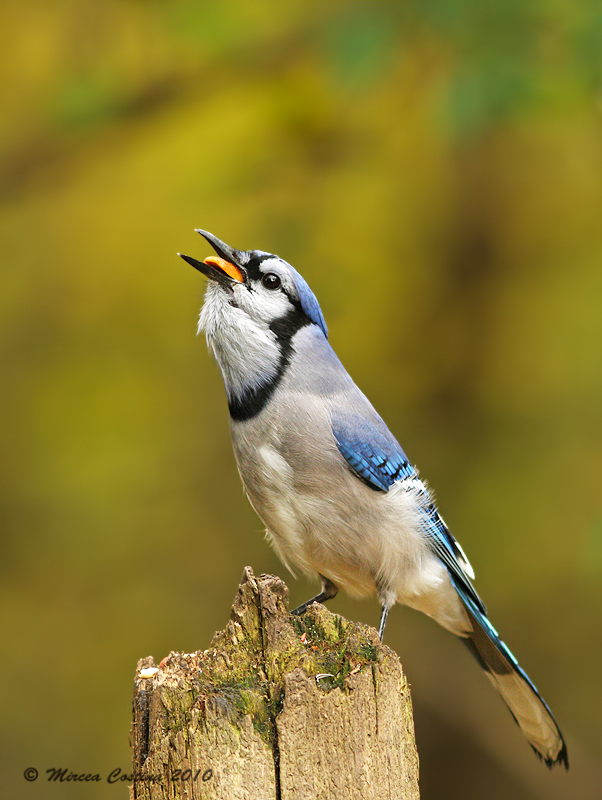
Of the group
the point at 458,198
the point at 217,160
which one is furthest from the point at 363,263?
the point at 217,160

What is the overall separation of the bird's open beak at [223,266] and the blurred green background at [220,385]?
150 centimetres

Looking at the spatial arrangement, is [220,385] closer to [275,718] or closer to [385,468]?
[385,468]

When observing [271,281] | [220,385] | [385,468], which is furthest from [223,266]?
[220,385]

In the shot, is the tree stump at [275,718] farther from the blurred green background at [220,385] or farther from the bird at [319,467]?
the blurred green background at [220,385]

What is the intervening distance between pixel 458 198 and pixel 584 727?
300 cm

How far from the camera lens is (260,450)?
9.27 ft

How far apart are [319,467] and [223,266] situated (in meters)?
0.75

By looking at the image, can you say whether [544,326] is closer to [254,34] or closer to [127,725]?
[254,34]

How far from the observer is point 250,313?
2.95m

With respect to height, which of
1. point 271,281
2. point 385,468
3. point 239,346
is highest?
point 271,281

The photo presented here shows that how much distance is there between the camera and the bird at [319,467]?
9.21ft

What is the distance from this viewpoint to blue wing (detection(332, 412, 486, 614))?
9.44 feet

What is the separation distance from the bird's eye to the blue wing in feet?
1.55

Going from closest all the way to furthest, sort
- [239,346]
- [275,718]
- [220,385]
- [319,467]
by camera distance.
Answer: [275,718], [319,467], [239,346], [220,385]
